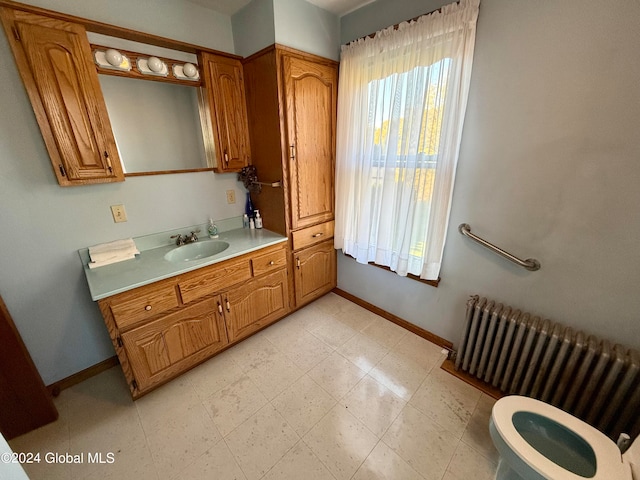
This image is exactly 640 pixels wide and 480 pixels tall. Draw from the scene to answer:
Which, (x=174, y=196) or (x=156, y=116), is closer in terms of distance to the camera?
(x=156, y=116)

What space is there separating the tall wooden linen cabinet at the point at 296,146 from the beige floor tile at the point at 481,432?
4.70 ft

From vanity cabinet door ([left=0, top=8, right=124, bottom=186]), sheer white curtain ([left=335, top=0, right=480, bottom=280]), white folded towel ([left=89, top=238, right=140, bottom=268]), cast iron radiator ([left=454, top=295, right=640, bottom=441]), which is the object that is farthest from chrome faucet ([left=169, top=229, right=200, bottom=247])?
cast iron radiator ([left=454, top=295, right=640, bottom=441])

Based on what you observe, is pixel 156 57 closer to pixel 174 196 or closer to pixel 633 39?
pixel 174 196

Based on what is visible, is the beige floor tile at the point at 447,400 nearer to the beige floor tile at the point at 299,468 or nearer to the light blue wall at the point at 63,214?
the beige floor tile at the point at 299,468

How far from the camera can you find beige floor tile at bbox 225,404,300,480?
4.04 feet

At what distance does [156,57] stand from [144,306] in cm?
154

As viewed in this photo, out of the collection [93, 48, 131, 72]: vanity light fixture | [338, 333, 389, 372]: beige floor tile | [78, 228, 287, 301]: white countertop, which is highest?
[93, 48, 131, 72]: vanity light fixture

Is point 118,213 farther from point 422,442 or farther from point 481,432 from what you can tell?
point 481,432

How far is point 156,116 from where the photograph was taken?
1690mm

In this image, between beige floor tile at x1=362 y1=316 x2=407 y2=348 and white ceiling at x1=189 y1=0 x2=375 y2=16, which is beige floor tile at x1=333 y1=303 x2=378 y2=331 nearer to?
beige floor tile at x1=362 y1=316 x2=407 y2=348

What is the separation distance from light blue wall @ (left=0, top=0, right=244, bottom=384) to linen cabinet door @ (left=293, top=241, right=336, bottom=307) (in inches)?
39.2

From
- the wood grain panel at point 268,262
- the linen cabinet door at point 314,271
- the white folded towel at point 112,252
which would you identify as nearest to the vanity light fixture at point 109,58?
the white folded towel at point 112,252

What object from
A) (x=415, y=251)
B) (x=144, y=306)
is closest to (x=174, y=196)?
(x=144, y=306)

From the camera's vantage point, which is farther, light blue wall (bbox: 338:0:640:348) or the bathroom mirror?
the bathroom mirror
